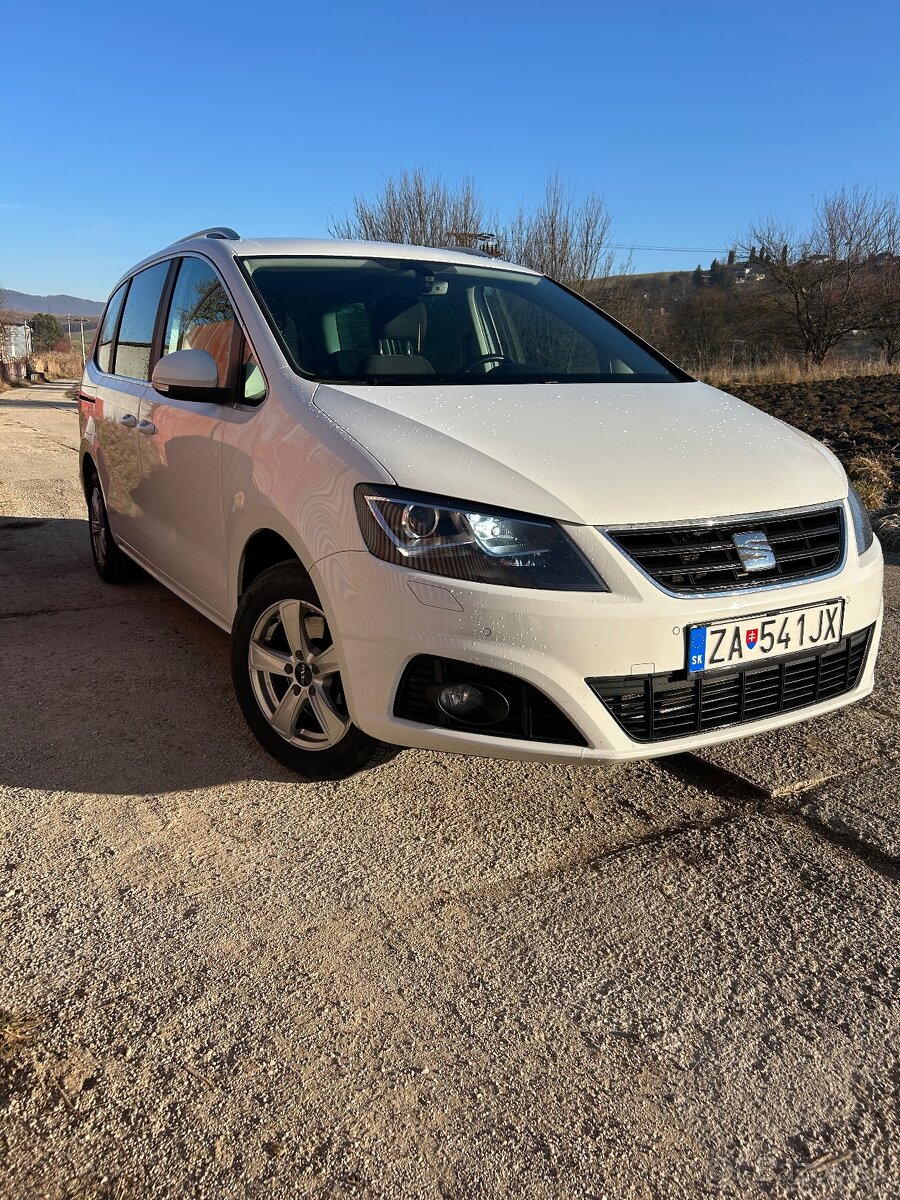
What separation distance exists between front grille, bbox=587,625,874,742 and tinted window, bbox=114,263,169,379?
275cm

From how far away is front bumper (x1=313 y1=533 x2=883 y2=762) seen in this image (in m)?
2.10

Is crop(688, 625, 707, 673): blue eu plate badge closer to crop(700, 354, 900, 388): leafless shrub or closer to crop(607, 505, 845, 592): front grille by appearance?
crop(607, 505, 845, 592): front grille

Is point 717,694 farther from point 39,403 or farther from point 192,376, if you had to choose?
point 39,403

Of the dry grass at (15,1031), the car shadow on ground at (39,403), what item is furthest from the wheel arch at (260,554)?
the car shadow on ground at (39,403)

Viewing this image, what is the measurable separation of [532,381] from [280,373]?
0.86m

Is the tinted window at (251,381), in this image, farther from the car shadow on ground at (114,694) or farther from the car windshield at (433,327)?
the car shadow on ground at (114,694)

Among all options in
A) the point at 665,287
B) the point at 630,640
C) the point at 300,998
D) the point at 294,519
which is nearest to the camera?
the point at 300,998

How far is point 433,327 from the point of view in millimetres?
3307

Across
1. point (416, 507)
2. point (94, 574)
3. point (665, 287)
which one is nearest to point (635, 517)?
point (416, 507)

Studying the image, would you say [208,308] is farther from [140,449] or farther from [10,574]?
[10,574]

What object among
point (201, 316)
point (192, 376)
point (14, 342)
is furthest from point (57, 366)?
point (192, 376)

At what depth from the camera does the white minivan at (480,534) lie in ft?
7.03

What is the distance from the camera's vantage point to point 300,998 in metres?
1.83

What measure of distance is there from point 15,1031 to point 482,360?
2.42 m
